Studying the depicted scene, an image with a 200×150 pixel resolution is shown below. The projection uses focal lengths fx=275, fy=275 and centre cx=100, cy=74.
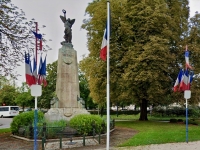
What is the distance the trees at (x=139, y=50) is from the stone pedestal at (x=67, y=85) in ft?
23.9

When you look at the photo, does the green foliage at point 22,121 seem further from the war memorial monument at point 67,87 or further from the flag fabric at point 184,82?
the flag fabric at point 184,82

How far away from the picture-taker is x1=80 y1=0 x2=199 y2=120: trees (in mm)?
25500

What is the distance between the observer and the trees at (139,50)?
2550cm

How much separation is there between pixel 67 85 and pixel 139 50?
1011 cm

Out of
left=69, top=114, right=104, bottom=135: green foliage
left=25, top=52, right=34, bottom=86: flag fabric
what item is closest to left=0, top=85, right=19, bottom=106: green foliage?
left=69, top=114, right=104, bottom=135: green foliage

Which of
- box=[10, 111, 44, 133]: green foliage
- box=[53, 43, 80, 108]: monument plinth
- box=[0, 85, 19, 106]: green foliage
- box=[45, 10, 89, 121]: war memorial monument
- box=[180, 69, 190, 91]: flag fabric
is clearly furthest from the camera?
box=[0, 85, 19, 106]: green foliage

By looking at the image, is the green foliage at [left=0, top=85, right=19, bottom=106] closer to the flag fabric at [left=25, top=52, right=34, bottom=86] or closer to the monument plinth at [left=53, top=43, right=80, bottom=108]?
the monument plinth at [left=53, top=43, right=80, bottom=108]

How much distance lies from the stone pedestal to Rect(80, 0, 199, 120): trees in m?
7.27

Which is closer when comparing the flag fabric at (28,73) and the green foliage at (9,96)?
the flag fabric at (28,73)

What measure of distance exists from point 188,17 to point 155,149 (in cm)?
2441

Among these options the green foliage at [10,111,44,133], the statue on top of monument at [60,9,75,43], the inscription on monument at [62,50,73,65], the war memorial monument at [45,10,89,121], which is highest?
the statue on top of monument at [60,9,75,43]

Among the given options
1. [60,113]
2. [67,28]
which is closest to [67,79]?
[60,113]

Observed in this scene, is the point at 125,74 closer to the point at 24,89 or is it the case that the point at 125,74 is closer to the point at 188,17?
the point at 188,17

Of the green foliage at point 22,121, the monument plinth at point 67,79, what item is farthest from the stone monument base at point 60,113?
the green foliage at point 22,121
